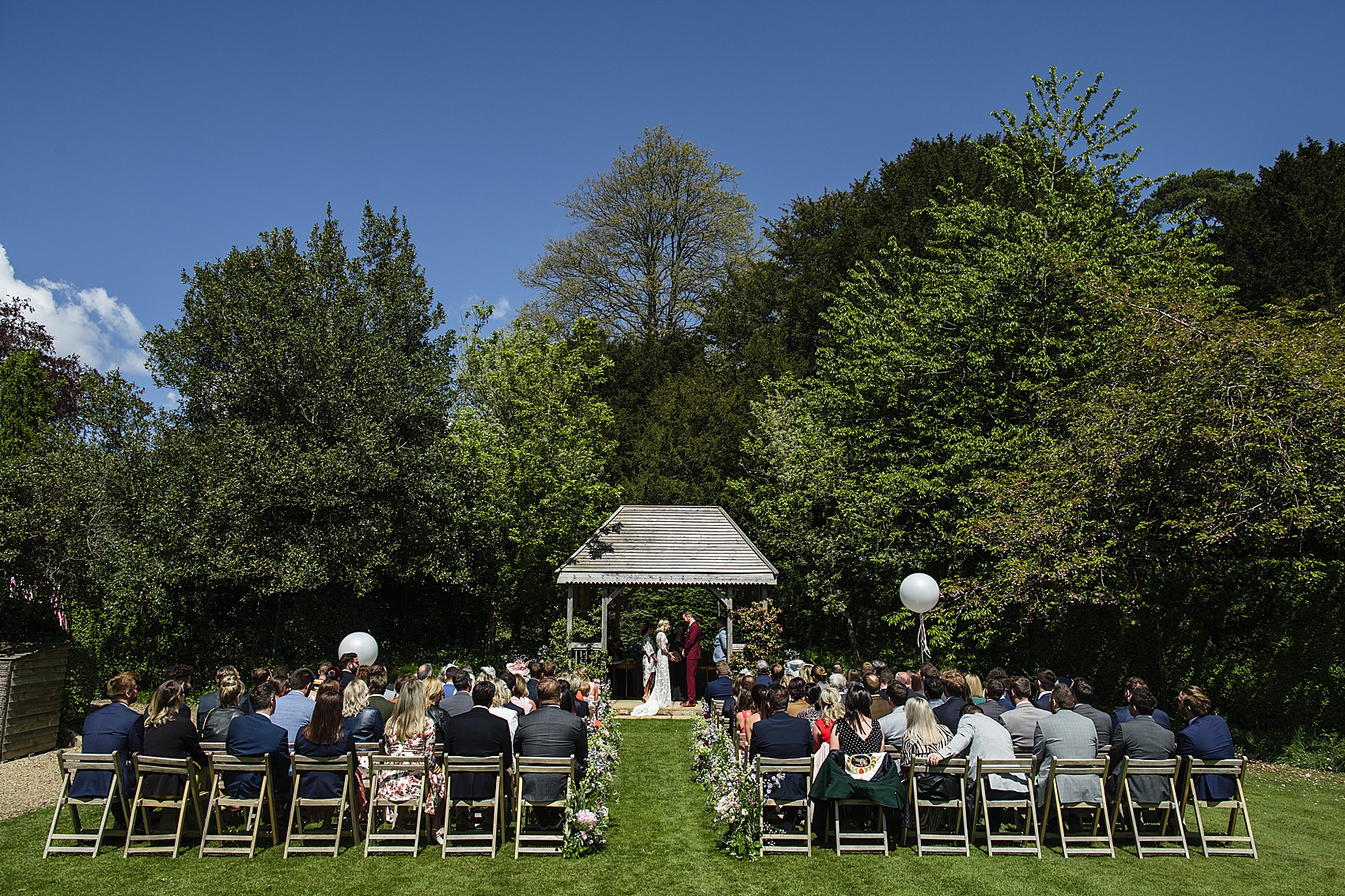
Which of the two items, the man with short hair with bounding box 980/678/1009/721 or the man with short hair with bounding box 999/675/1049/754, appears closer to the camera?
the man with short hair with bounding box 999/675/1049/754

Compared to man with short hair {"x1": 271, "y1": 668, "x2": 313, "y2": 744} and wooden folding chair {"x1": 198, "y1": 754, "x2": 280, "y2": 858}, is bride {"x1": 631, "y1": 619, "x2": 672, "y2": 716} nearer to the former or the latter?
man with short hair {"x1": 271, "y1": 668, "x2": 313, "y2": 744}

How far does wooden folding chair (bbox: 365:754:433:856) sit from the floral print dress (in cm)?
2

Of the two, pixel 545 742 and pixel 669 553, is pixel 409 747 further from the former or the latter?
pixel 669 553

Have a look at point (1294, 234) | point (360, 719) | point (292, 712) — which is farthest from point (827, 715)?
point (1294, 234)

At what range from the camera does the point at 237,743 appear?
7.35 m

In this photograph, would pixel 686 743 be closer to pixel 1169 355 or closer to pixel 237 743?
pixel 237 743

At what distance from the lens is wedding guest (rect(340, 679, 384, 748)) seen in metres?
8.15

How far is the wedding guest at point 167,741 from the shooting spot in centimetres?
725

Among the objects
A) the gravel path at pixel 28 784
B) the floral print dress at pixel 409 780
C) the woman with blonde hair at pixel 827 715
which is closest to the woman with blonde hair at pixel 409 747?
the floral print dress at pixel 409 780

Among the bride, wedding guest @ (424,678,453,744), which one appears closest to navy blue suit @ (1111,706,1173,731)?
wedding guest @ (424,678,453,744)

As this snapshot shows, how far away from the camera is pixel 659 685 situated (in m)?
15.8

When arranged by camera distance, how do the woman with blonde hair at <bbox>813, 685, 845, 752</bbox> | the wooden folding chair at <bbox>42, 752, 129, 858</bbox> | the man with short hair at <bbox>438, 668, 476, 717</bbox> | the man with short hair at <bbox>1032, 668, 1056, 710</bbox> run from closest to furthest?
the wooden folding chair at <bbox>42, 752, 129, 858</bbox> → the woman with blonde hair at <bbox>813, 685, 845, 752</bbox> → the man with short hair at <bbox>438, 668, 476, 717</bbox> → the man with short hair at <bbox>1032, 668, 1056, 710</bbox>

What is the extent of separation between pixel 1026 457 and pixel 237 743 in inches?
555

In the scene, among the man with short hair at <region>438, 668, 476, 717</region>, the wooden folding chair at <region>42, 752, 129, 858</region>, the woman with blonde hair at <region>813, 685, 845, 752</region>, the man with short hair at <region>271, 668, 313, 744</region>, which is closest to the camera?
the wooden folding chair at <region>42, 752, 129, 858</region>
